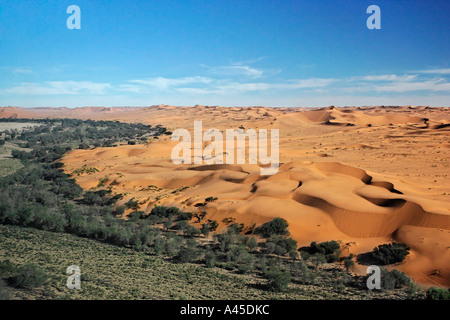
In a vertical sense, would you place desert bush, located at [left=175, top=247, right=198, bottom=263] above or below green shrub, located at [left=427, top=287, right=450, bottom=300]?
below

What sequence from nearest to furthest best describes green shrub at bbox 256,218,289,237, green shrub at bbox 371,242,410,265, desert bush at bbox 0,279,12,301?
desert bush at bbox 0,279,12,301, green shrub at bbox 371,242,410,265, green shrub at bbox 256,218,289,237

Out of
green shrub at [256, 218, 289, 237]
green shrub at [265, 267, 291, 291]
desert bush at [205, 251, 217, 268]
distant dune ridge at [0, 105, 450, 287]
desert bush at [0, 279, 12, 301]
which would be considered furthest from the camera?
green shrub at [256, 218, 289, 237]

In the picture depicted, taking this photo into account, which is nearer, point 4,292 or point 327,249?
point 4,292

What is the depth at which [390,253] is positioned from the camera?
1609 centimetres

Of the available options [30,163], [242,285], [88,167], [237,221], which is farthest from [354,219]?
[30,163]

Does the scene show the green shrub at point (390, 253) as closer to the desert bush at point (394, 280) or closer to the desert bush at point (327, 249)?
the desert bush at point (394, 280)

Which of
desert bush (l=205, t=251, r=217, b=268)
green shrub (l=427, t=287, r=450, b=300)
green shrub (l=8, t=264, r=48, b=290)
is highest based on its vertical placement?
green shrub (l=8, t=264, r=48, b=290)

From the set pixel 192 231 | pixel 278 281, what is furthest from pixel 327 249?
pixel 192 231

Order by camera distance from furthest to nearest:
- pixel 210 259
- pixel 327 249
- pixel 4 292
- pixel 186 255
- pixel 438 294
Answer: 1. pixel 327 249
2. pixel 186 255
3. pixel 210 259
4. pixel 438 294
5. pixel 4 292

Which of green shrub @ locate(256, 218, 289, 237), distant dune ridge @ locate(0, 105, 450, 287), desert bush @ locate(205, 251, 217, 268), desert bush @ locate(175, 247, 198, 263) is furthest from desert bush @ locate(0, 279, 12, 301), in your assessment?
green shrub @ locate(256, 218, 289, 237)

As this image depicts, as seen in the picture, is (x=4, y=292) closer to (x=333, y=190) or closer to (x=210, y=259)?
(x=210, y=259)

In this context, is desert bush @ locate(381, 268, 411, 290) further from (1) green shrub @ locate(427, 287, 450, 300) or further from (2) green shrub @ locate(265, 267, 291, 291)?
(2) green shrub @ locate(265, 267, 291, 291)

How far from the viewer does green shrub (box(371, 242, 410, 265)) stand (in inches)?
628

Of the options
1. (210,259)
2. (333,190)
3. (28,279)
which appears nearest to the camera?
(28,279)
